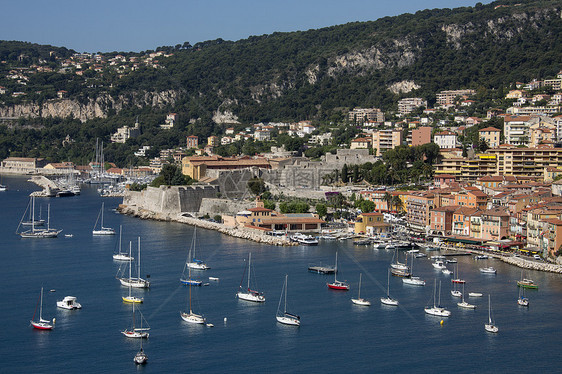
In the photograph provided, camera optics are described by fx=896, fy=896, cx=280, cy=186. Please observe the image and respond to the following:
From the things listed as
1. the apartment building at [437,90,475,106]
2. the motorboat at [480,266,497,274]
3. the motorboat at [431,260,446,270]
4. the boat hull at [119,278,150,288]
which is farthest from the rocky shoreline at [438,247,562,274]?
the apartment building at [437,90,475,106]

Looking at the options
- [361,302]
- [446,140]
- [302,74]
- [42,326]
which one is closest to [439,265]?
[361,302]

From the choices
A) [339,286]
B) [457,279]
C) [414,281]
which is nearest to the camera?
[339,286]

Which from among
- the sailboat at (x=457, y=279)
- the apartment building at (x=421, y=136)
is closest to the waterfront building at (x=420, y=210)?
the sailboat at (x=457, y=279)

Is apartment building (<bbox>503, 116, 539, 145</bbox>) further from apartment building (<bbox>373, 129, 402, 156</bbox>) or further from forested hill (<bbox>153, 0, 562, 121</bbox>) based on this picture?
forested hill (<bbox>153, 0, 562, 121</bbox>)

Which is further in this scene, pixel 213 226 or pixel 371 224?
pixel 213 226

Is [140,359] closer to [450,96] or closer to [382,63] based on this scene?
[450,96]

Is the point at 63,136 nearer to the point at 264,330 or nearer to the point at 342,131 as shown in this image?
the point at 342,131
